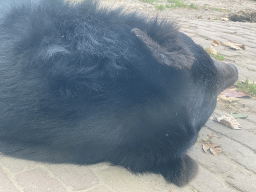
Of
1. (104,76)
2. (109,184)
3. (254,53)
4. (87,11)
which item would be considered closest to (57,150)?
(109,184)

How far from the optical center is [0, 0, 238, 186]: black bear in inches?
67.6

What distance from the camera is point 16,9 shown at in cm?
196

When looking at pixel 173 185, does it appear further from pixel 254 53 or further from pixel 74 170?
pixel 254 53

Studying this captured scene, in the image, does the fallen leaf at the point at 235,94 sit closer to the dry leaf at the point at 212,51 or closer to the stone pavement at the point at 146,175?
the stone pavement at the point at 146,175

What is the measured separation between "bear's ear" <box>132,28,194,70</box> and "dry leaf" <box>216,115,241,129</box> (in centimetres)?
144

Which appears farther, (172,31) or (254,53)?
(254,53)

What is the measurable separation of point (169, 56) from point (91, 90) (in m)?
0.57

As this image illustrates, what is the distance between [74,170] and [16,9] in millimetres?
1316

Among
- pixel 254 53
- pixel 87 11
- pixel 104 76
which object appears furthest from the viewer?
pixel 254 53

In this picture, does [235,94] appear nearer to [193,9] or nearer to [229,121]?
[229,121]

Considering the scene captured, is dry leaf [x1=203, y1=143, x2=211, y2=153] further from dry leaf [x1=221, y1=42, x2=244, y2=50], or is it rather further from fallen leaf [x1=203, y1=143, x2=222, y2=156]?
dry leaf [x1=221, y1=42, x2=244, y2=50]

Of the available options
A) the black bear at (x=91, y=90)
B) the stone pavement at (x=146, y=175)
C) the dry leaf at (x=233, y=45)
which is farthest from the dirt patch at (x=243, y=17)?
the black bear at (x=91, y=90)

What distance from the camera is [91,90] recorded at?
1.72m

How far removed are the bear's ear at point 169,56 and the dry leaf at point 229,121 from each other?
56.7 inches
